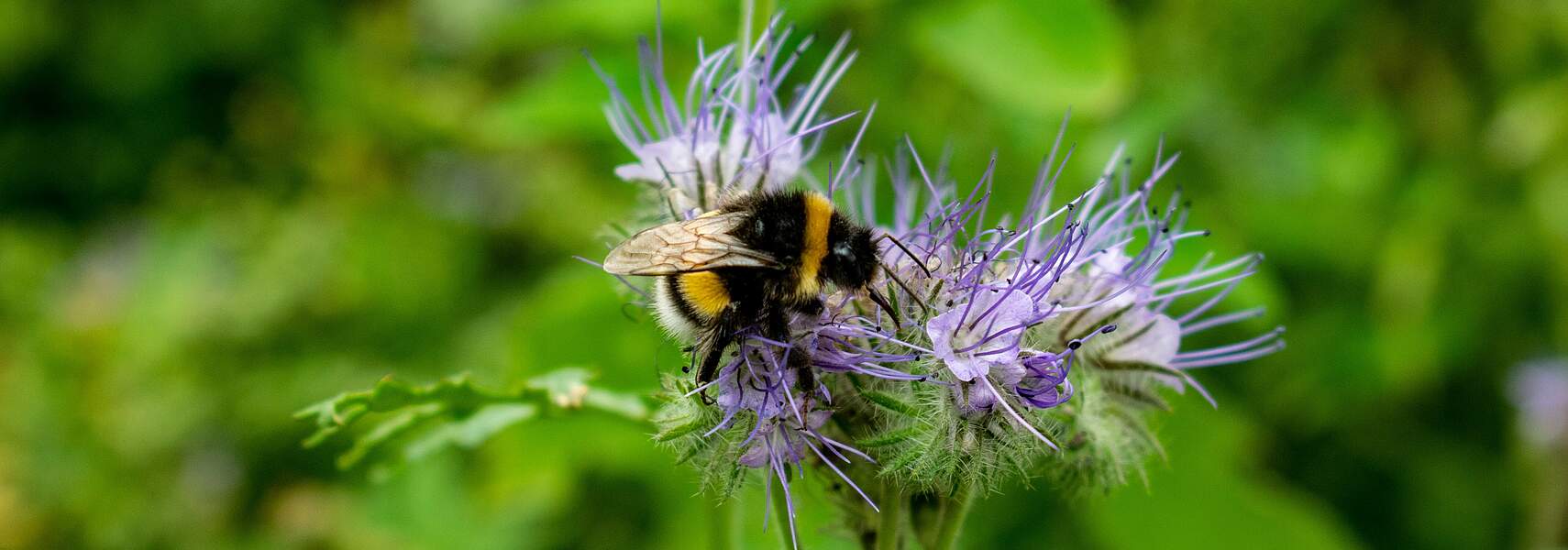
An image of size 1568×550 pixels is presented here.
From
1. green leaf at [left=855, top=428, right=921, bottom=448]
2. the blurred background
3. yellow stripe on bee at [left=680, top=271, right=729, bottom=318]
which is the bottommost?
green leaf at [left=855, top=428, right=921, bottom=448]

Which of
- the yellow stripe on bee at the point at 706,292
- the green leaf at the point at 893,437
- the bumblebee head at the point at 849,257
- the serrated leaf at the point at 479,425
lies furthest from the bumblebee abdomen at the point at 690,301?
the serrated leaf at the point at 479,425

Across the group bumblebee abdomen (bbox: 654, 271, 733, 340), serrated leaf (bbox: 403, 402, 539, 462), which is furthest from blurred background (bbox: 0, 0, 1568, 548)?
bumblebee abdomen (bbox: 654, 271, 733, 340)

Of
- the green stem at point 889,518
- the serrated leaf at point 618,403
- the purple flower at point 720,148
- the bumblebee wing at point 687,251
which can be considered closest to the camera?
the bumblebee wing at point 687,251

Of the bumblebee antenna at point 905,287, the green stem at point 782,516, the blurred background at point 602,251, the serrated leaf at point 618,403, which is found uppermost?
the blurred background at point 602,251

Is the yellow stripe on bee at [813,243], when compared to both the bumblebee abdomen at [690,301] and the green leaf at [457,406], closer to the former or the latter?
the bumblebee abdomen at [690,301]

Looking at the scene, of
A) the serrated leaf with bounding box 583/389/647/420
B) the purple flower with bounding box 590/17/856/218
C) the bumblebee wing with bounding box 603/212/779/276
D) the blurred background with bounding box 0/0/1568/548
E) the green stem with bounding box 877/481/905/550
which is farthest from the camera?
the blurred background with bounding box 0/0/1568/548

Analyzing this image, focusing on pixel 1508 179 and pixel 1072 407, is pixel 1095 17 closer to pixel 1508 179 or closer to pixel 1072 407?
pixel 1072 407

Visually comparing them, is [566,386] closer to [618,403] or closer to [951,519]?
[618,403]

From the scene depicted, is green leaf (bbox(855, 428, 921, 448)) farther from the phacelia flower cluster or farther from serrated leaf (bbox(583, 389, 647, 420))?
serrated leaf (bbox(583, 389, 647, 420))

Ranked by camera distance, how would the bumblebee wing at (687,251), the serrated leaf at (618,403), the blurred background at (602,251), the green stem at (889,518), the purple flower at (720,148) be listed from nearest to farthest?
the bumblebee wing at (687,251) < the green stem at (889,518) < the purple flower at (720,148) < the serrated leaf at (618,403) < the blurred background at (602,251)
